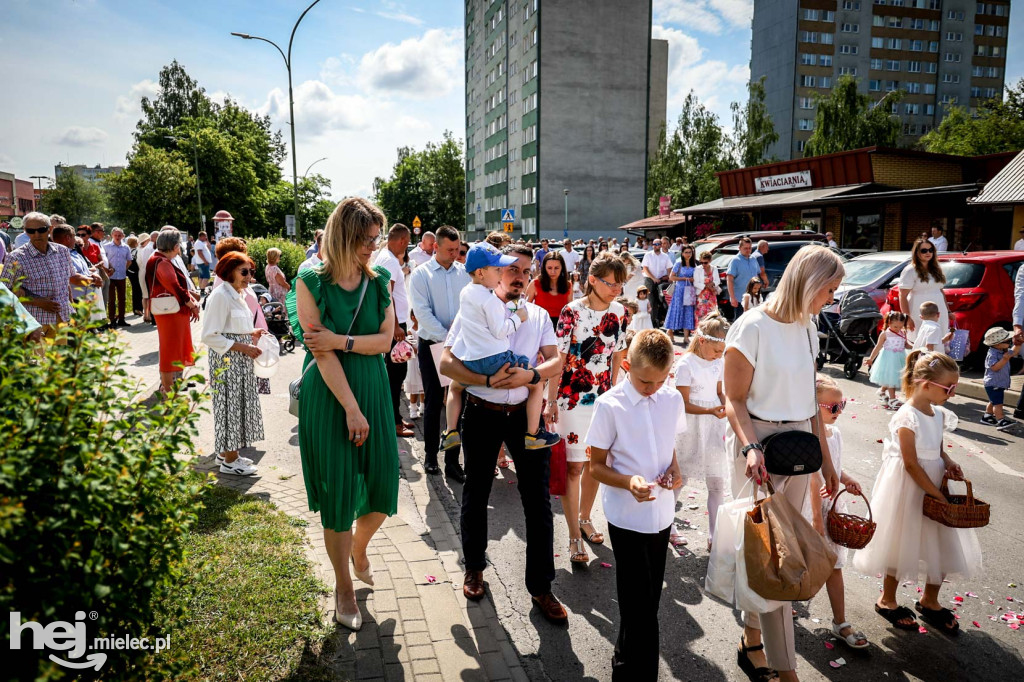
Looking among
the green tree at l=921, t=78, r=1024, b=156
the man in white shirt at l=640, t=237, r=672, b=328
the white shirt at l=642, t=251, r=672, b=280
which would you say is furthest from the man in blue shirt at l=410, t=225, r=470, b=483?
the green tree at l=921, t=78, r=1024, b=156

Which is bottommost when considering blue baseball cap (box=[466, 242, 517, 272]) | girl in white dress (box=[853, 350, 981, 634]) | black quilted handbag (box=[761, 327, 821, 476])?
girl in white dress (box=[853, 350, 981, 634])

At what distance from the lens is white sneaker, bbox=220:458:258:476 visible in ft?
19.7

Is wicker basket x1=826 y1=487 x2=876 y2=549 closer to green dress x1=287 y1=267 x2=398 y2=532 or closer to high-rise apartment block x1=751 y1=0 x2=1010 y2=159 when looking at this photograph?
green dress x1=287 y1=267 x2=398 y2=532

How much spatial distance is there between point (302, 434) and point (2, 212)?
107 metres

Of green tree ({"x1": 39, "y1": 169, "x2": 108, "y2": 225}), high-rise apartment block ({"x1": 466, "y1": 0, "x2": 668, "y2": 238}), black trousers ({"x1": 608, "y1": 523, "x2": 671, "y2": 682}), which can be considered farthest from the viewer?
green tree ({"x1": 39, "y1": 169, "x2": 108, "y2": 225})

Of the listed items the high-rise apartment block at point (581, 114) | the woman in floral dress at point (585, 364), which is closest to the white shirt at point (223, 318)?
the woman in floral dress at point (585, 364)

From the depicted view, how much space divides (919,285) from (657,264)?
27.7 feet

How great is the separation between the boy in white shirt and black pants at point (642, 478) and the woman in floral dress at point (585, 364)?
56.7 inches

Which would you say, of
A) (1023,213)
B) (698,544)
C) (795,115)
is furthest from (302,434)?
(795,115)

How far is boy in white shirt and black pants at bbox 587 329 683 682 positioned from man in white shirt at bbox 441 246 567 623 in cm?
70

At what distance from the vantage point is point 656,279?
17188 millimetres

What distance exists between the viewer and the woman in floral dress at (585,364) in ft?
15.7

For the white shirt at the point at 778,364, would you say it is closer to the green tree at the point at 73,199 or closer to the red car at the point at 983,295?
the red car at the point at 983,295
